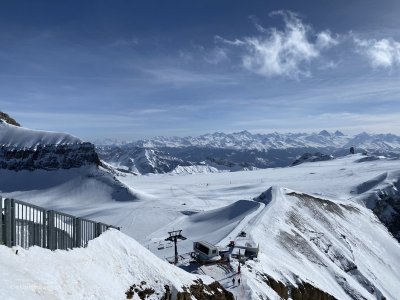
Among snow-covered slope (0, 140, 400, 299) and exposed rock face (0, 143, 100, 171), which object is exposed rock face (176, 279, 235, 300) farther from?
exposed rock face (0, 143, 100, 171)

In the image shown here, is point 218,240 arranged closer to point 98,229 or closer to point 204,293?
point 204,293

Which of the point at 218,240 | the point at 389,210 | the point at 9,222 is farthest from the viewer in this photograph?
the point at 389,210

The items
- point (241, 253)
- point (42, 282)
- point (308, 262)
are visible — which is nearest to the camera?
point (42, 282)

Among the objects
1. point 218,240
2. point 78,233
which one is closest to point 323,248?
point 218,240

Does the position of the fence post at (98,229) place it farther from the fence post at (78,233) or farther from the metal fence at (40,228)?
the fence post at (78,233)

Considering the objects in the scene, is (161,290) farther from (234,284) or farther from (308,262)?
(308,262)

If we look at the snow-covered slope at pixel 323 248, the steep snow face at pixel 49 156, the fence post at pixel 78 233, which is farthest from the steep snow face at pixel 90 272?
the steep snow face at pixel 49 156

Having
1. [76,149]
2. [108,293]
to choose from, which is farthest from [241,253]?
[76,149]
